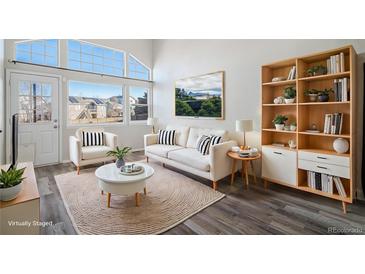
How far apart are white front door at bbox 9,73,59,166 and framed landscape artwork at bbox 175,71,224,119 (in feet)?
8.93

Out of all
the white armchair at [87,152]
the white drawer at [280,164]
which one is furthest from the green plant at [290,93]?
the white armchair at [87,152]

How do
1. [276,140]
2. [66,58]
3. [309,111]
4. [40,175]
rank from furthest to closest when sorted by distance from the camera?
1. [66,58]
2. [40,175]
3. [276,140]
4. [309,111]

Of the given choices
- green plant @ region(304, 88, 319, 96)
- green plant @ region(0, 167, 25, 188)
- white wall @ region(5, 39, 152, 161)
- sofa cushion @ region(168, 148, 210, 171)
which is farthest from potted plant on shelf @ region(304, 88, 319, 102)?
white wall @ region(5, 39, 152, 161)

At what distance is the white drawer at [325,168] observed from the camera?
201 cm

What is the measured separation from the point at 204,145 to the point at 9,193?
245cm

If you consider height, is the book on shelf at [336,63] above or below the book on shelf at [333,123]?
above

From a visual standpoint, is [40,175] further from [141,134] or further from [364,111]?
[364,111]

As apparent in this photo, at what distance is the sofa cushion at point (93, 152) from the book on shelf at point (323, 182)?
341cm

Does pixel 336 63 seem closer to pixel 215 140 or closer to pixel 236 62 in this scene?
pixel 236 62

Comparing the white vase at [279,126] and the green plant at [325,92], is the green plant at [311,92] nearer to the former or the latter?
the green plant at [325,92]

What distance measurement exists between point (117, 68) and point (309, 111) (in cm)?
447

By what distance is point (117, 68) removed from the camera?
491cm

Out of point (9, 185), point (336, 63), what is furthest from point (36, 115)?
point (336, 63)
